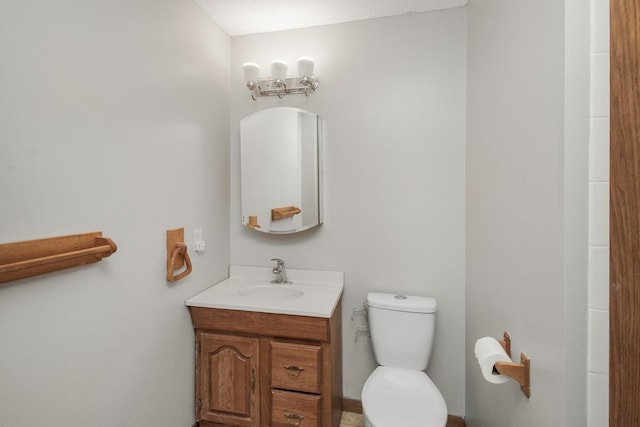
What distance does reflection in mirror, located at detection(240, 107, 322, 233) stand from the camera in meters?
1.80

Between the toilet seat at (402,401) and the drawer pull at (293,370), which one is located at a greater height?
the drawer pull at (293,370)

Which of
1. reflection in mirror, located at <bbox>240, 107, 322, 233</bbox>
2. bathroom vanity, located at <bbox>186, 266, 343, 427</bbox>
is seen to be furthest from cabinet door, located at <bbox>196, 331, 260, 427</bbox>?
reflection in mirror, located at <bbox>240, 107, 322, 233</bbox>

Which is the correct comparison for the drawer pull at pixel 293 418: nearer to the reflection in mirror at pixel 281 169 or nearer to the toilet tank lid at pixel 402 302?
the toilet tank lid at pixel 402 302

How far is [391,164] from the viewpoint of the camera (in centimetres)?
175

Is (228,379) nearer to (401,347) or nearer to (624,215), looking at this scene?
(401,347)

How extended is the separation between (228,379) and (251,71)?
1790 millimetres

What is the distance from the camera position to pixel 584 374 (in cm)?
68

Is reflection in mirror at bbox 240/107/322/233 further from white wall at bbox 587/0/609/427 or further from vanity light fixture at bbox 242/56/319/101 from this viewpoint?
white wall at bbox 587/0/609/427

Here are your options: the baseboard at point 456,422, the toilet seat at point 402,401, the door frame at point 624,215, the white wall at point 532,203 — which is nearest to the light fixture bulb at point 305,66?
the white wall at point 532,203

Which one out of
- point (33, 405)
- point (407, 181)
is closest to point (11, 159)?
point (33, 405)

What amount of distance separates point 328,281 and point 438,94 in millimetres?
1312

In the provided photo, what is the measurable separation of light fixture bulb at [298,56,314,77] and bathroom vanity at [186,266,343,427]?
4.34 ft

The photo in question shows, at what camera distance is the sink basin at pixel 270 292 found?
5.89ft

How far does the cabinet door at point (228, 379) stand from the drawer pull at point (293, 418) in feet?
0.54
